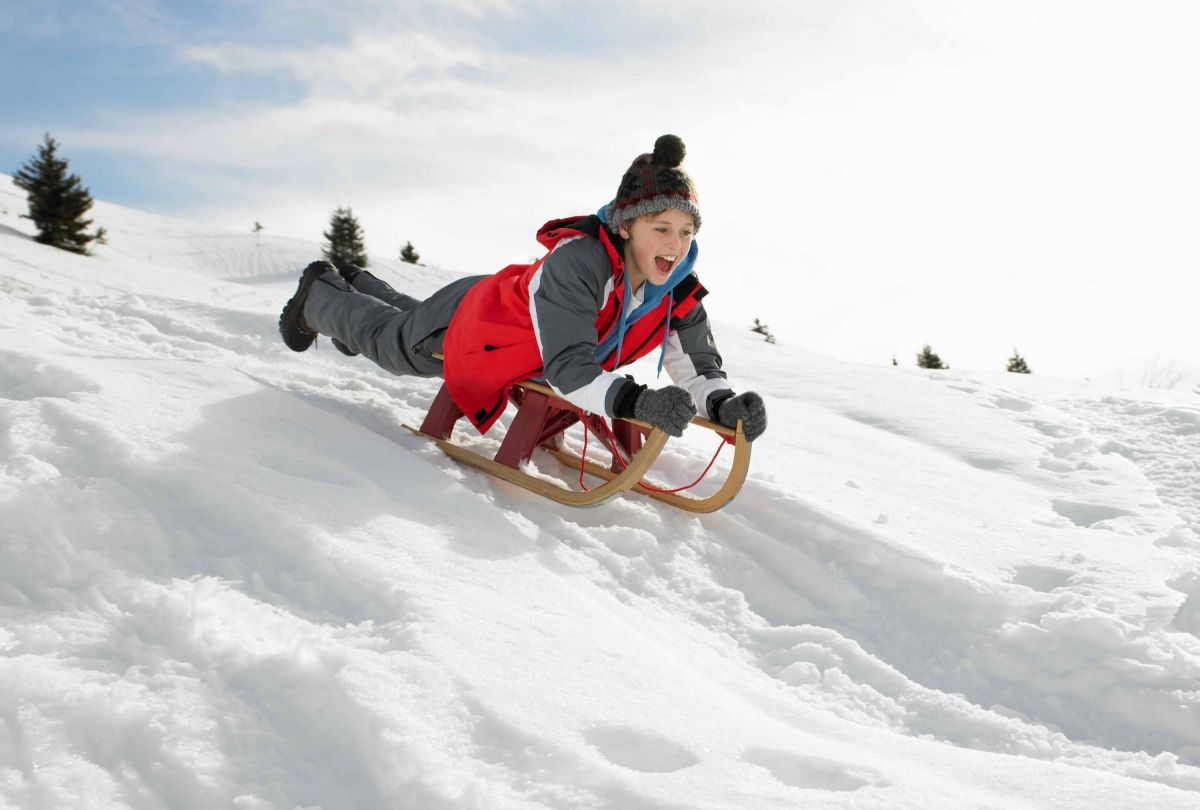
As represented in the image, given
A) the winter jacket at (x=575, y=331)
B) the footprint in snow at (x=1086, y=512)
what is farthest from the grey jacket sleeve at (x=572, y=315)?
the footprint in snow at (x=1086, y=512)

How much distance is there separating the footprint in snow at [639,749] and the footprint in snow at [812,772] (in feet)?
0.41

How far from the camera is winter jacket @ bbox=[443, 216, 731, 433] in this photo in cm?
272

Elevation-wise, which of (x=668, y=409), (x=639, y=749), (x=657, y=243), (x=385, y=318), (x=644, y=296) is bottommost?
(x=639, y=749)

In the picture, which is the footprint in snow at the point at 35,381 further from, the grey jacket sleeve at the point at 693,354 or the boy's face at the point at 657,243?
the grey jacket sleeve at the point at 693,354

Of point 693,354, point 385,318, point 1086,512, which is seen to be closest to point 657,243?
point 693,354

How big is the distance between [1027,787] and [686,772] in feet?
2.02

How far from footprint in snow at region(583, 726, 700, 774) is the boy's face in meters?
1.67

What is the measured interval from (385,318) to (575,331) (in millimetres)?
1201

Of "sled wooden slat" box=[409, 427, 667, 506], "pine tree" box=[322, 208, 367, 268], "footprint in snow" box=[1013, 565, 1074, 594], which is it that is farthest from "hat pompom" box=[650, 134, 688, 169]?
"pine tree" box=[322, 208, 367, 268]

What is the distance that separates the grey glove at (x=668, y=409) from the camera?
2.47m

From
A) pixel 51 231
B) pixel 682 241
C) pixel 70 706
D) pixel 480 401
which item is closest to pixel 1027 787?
pixel 70 706

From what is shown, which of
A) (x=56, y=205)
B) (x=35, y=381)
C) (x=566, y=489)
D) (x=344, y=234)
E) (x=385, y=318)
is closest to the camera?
(x=35, y=381)

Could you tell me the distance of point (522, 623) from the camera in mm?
1896

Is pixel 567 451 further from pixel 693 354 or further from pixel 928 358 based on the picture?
pixel 928 358
